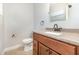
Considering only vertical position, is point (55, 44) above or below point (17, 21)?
below

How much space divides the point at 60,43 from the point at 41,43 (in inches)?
17.9

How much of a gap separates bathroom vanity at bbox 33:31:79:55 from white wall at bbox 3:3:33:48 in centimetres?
14

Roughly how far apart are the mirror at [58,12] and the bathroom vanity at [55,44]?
0.80 feet

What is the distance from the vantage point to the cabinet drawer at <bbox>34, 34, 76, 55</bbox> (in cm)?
99

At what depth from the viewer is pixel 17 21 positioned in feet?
4.60

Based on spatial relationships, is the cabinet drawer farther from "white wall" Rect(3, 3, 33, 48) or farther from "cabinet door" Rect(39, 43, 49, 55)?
"white wall" Rect(3, 3, 33, 48)

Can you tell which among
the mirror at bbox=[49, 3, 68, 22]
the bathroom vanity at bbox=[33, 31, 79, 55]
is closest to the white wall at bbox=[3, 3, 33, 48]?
the bathroom vanity at bbox=[33, 31, 79, 55]

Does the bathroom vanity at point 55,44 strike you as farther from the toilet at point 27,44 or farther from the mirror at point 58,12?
the mirror at point 58,12

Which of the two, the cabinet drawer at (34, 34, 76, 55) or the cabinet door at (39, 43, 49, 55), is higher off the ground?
the cabinet drawer at (34, 34, 76, 55)

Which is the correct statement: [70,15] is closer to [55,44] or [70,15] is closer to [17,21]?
[55,44]

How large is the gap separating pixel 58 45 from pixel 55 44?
0.06m

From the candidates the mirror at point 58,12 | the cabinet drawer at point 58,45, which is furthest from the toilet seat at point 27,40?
the mirror at point 58,12

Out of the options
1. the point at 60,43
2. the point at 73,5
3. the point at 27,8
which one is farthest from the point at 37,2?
the point at 60,43

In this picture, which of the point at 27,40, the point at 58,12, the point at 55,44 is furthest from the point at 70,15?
the point at 27,40
